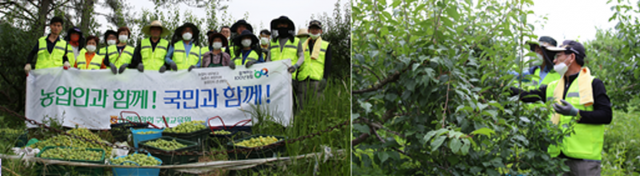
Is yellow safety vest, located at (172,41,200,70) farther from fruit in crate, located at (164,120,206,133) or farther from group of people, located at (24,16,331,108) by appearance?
fruit in crate, located at (164,120,206,133)

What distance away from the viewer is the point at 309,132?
2516 mm

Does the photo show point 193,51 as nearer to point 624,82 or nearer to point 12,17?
point 12,17

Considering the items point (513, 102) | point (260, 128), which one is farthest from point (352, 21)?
point (260, 128)

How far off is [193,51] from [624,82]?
4194mm

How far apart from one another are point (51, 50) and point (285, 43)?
184 cm

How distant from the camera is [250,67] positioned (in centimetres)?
336

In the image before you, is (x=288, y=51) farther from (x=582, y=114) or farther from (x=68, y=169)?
(x=582, y=114)

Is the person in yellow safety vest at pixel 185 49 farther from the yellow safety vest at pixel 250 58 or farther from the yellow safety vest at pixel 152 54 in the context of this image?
the yellow safety vest at pixel 250 58

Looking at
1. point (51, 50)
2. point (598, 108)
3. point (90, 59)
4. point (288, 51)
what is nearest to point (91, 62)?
point (90, 59)

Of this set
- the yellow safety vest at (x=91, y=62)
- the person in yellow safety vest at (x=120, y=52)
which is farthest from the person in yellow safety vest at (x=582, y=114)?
the yellow safety vest at (x=91, y=62)

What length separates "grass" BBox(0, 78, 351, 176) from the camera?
204 cm

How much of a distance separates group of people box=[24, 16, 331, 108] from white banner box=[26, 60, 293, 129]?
0.10 metres

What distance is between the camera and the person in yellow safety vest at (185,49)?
3551 mm

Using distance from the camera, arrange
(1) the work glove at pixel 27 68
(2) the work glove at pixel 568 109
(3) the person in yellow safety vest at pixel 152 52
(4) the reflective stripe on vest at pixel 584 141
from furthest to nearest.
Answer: (3) the person in yellow safety vest at pixel 152 52 → (1) the work glove at pixel 27 68 → (4) the reflective stripe on vest at pixel 584 141 → (2) the work glove at pixel 568 109
